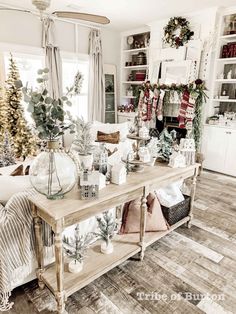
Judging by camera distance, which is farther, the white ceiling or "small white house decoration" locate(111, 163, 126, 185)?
the white ceiling

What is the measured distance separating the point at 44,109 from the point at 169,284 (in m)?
1.61

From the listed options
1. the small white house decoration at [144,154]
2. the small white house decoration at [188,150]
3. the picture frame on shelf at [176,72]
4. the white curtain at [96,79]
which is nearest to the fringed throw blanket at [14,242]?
the small white house decoration at [144,154]

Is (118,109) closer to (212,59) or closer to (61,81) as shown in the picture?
(61,81)

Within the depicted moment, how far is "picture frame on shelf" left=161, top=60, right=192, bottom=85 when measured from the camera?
4.48m

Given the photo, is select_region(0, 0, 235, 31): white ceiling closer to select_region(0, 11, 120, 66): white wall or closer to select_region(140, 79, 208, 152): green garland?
select_region(0, 11, 120, 66): white wall

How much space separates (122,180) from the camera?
1.85m

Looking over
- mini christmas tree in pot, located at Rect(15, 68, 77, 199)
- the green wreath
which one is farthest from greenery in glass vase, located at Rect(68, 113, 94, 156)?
the green wreath

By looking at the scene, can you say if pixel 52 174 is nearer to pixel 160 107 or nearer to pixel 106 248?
pixel 106 248

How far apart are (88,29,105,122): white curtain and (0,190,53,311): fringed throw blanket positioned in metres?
4.02

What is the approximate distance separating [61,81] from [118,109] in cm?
172

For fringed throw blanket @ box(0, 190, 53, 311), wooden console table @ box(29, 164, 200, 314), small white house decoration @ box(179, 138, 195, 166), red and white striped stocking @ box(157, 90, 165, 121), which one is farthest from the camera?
red and white striped stocking @ box(157, 90, 165, 121)

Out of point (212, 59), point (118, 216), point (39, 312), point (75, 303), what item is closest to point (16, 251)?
point (39, 312)

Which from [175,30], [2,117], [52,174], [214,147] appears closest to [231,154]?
[214,147]

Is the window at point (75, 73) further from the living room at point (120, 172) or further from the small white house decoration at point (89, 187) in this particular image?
the small white house decoration at point (89, 187)
